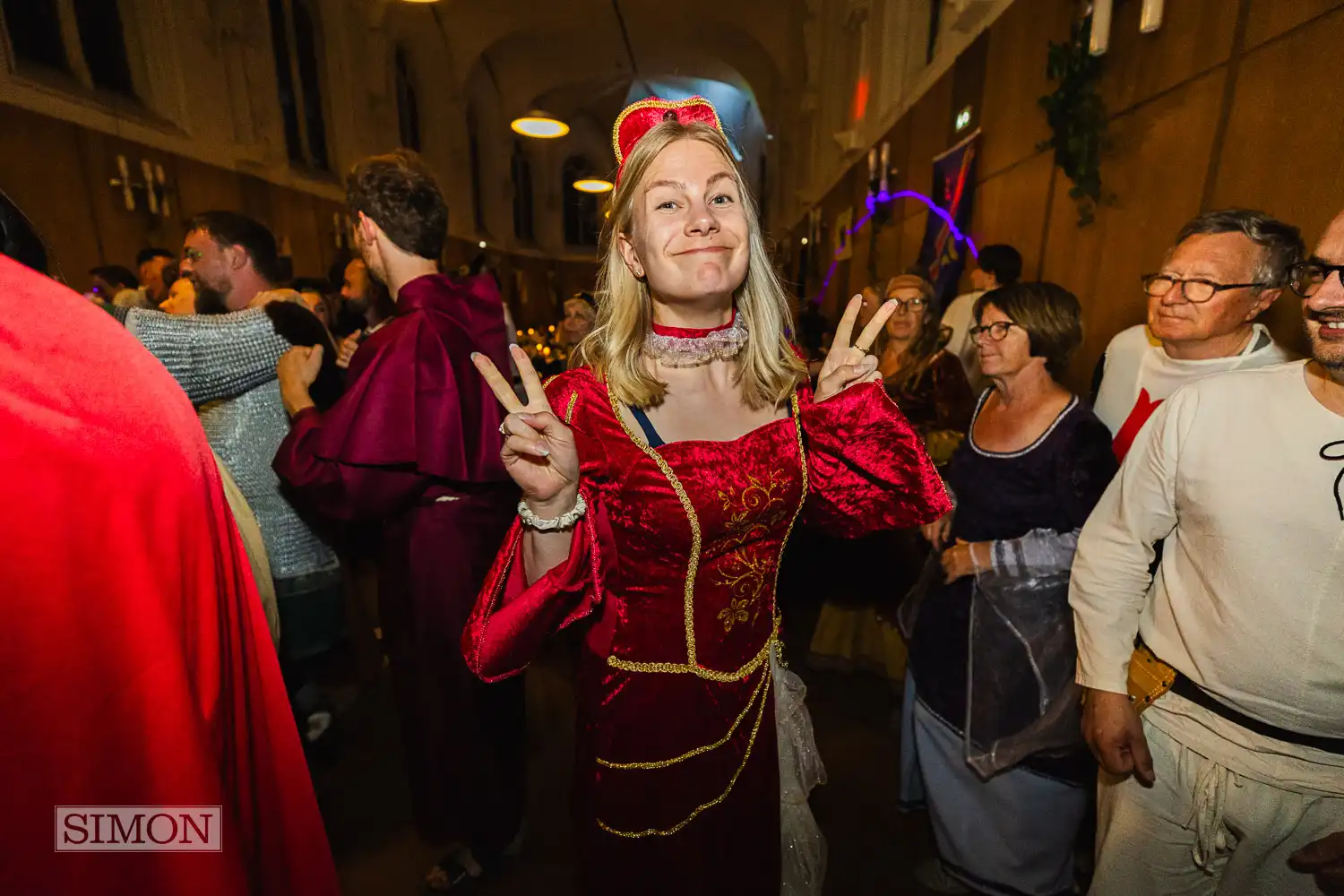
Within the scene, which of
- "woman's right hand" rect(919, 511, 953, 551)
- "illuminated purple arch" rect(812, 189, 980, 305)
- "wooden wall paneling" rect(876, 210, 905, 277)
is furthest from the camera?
"wooden wall paneling" rect(876, 210, 905, 277)

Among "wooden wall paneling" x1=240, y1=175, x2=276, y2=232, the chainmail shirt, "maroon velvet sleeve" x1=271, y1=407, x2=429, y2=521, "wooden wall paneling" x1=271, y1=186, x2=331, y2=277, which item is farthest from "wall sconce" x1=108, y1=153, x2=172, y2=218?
"maroon velvet sleeve" x1=271, y1=407, x2=429, y2=521

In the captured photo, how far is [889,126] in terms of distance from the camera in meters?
7.35

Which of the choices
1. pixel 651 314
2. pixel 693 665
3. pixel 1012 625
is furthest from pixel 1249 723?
pixel 651 314

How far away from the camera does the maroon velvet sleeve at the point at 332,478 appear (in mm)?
1725

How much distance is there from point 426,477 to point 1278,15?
10.6 ft

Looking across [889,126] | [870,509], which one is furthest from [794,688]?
[889,126]

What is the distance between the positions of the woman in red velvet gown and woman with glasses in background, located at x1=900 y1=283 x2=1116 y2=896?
0.77m

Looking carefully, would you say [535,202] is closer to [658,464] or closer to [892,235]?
[892,235]

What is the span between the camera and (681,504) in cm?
116

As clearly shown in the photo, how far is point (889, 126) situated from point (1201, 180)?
224 inches

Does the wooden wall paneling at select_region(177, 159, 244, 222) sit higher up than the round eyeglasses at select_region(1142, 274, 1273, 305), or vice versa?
the wooden wall paneling at select_region(177, 159, 244, 222)

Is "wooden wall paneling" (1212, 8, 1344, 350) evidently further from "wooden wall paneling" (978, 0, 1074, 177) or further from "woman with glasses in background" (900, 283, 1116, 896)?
"wooden wall paneling" (978, 0, 1074, 177)

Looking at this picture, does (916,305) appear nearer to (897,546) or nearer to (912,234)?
(897,546)

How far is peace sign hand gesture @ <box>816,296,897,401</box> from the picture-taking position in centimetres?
129
